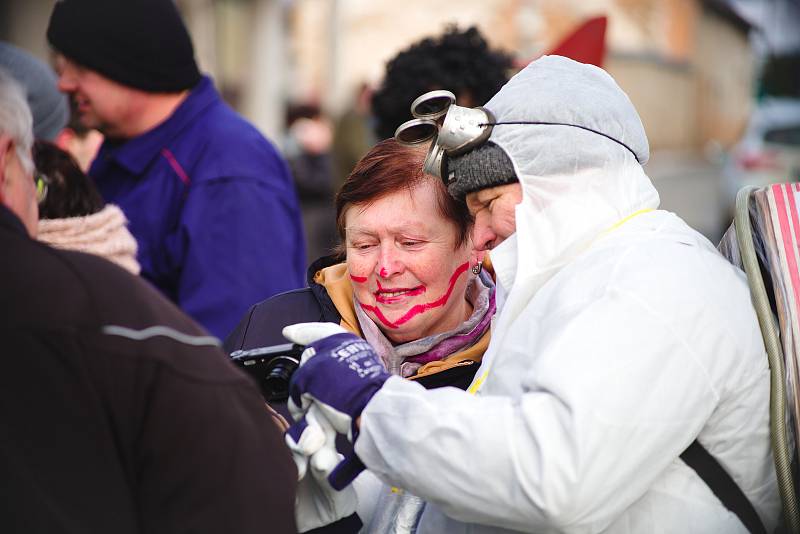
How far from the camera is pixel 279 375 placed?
7.43ft

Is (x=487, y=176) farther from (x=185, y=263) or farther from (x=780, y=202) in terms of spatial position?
Result: (x=185, y=263)

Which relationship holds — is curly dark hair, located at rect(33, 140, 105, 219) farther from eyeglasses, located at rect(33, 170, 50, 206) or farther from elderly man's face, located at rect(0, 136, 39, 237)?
elderly man's face, located at rect(0, 136, 39, 237)

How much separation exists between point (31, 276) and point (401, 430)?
753 mm

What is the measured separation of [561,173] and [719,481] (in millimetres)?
676

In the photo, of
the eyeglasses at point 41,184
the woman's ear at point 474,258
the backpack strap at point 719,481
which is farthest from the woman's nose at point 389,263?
the backpack strap at point 719,481

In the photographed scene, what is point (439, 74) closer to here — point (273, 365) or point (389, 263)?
point (389, 263)

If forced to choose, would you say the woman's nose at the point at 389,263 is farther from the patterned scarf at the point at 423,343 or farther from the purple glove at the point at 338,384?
the purple glove at the point at 338,384

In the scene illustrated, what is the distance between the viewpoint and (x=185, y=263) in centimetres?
347

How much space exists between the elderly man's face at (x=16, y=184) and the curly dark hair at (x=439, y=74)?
267 cm

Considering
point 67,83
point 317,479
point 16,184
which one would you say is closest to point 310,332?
point 317,479

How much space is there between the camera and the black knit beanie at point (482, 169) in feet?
7.02

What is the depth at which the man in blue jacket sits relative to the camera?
136 inches

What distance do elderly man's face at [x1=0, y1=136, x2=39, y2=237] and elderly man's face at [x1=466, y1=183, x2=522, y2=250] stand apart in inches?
37.7

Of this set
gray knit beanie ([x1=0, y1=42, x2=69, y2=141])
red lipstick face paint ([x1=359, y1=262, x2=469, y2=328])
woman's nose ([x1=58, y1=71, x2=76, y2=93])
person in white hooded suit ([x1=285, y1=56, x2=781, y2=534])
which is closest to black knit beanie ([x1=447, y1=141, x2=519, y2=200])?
person in white hooded suit ([x1=285, y1=56, x2=781, y2=534])
